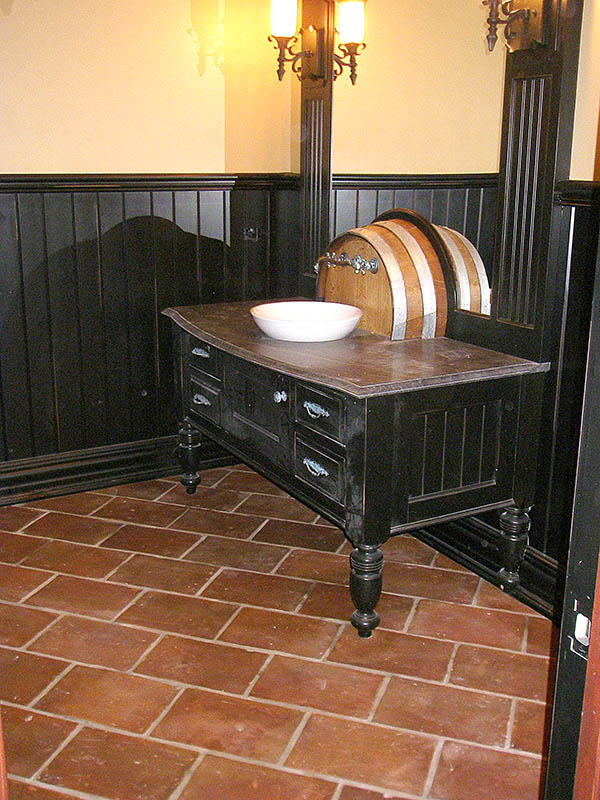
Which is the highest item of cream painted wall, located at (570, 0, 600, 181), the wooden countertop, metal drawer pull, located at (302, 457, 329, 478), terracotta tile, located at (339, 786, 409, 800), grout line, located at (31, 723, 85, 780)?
cream painted wall, located at (570, 0, 600, 181)

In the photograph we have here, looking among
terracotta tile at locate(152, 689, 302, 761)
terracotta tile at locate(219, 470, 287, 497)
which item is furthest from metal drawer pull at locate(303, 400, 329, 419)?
terracotta tile at locate(219, 470, 287, 497)

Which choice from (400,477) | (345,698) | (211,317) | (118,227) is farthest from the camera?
(118,227)

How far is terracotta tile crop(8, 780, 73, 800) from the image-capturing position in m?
1.97

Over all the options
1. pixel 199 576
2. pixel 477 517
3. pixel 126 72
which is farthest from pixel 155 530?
pixel 126 72

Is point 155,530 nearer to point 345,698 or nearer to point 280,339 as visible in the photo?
point 280,339

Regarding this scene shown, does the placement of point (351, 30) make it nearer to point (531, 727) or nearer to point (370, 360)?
point (370, 360)

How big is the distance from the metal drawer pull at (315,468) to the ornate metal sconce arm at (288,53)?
1604 millimetres

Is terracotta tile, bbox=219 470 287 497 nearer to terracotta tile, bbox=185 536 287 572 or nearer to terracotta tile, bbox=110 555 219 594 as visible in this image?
terracotta tile, bbox=185 536 287 572

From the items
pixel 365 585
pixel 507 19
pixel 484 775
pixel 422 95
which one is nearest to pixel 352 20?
pixel 422 95

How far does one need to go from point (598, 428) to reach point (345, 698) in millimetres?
1625

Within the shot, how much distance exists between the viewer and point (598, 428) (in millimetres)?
935

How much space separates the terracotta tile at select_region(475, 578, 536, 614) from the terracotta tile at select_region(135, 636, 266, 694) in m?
0.78

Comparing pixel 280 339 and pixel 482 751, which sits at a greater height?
pixel 280 339

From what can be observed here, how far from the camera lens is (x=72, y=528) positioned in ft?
11.1
